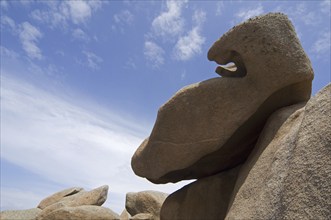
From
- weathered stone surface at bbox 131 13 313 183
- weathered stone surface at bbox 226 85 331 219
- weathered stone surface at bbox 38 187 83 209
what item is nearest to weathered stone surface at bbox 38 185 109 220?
weathered stone surface at bbox 38 187 83 209

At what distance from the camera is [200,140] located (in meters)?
5.09

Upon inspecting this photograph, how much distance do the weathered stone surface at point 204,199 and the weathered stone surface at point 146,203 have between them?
17.1ft

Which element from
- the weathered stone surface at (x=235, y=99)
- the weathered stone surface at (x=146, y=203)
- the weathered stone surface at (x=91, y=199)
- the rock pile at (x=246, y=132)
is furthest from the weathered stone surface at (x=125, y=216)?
the weathered stone surface at (x=235, y=99)

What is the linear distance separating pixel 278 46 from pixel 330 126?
5.85ft

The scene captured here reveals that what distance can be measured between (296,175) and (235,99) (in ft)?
6.09

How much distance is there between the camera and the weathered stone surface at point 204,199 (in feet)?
17.7

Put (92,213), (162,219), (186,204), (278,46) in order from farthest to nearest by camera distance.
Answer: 1. (92,213)
2. (162,219)
3. (186,204)
4. (278,46)

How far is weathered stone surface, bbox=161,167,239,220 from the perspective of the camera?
541 centimetres

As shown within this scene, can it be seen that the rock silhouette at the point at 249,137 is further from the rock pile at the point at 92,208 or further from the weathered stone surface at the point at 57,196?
the weathered stone surface at the point at 57,196

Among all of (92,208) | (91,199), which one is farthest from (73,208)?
(91,199)

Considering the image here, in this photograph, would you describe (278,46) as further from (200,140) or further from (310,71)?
(200,140)

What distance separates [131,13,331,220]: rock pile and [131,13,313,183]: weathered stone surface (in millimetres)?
13

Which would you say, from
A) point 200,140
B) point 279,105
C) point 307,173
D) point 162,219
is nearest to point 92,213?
point 162,219

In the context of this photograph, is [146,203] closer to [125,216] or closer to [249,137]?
[125,216]
